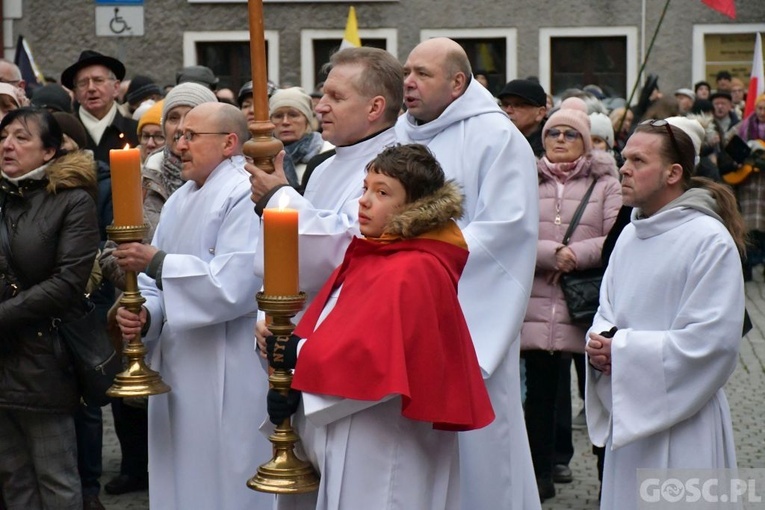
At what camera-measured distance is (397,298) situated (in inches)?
163

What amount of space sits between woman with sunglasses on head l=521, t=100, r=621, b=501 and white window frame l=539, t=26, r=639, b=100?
16.6 metres

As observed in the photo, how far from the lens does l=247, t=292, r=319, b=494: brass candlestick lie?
414cm

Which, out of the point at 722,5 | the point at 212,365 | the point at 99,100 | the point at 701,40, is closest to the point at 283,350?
the point at 212,365

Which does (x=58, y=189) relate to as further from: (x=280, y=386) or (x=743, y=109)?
(x=743, y=109)

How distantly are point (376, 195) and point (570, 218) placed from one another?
320cm

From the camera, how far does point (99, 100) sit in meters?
8.73

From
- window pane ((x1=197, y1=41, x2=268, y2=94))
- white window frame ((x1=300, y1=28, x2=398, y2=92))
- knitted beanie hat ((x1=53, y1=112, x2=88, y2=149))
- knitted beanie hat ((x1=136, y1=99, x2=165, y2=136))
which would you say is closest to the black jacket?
knitted beanie hat ((x1=53, y1=112, x2=88, y2=149))

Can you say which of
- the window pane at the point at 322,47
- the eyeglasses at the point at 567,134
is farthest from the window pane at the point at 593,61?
the eyeglasses at the point at 567,134

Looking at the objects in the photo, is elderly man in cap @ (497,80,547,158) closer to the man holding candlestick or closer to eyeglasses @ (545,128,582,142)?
eyeglasses @ (545,128,582,142)

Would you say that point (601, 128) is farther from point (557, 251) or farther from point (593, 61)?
point (593, 61)

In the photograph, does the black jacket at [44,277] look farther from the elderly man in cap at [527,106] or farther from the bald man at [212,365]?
the elderly man in cap at [527,106]

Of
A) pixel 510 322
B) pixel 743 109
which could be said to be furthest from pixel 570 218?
pixel 743 109

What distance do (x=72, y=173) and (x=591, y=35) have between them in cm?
1884

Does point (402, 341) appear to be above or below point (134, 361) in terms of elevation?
above
